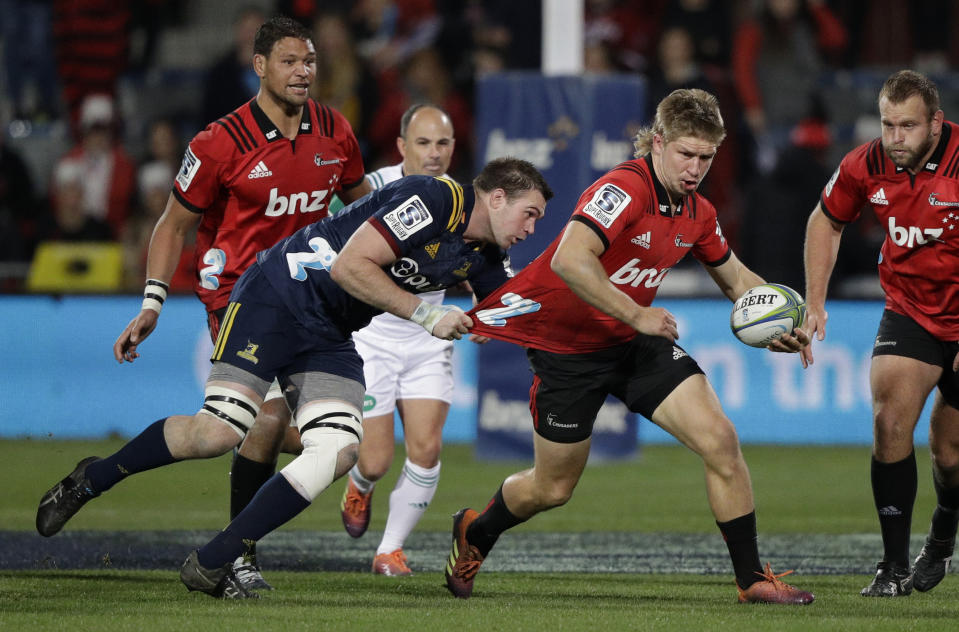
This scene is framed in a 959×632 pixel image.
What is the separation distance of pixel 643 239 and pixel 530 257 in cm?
575

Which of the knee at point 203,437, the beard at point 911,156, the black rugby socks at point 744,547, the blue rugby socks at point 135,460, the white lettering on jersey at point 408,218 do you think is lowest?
the black rugby socks at point 744,547

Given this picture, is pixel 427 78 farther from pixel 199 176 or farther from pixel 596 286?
pixel 596 286

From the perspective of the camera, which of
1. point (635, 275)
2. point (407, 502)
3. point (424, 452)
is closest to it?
point (635, 275)

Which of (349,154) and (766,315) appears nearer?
(766,315)

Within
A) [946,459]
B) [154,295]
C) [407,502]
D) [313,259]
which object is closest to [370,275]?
[313,259]

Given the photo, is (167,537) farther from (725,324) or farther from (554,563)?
(725,324)

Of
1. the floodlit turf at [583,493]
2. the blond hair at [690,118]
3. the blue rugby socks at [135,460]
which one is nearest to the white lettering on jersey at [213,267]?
the blue rugby socks at [135,460]

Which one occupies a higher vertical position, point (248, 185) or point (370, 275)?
point (248, 185)

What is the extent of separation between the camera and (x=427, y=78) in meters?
15.9

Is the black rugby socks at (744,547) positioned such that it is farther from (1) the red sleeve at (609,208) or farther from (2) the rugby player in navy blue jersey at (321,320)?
(2) the rugby player in navy blue jersey at (321,320)

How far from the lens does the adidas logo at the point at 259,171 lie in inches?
277

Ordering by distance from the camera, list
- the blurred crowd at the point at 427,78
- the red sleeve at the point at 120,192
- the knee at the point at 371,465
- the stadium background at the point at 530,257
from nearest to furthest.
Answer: the knee at the point at 371,465, the stadium background at the point at 530,257, the blurred crowd at the point at 427,78, the red sleeve at the point at 120,192

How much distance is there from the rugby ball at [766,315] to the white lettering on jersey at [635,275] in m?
0.39

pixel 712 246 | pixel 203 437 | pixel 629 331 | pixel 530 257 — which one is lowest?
pixel 530 257
